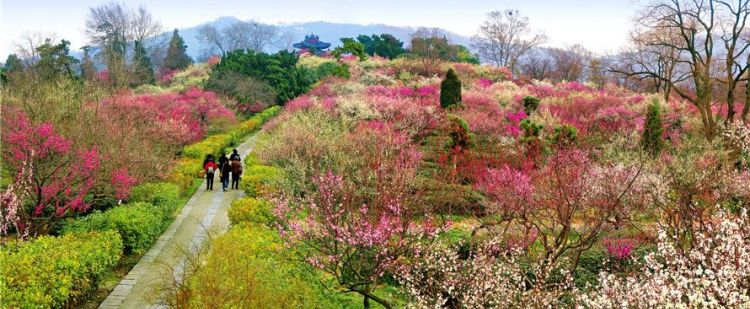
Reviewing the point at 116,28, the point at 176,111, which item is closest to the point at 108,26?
the point at 116,28

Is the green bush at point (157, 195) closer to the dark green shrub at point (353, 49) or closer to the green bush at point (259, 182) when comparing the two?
the green bush at point (259, 182)

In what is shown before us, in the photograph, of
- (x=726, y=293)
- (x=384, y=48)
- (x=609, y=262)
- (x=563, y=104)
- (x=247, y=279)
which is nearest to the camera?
(x=726, y=293)

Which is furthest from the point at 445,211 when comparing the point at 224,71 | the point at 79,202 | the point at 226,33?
the point at 226,33

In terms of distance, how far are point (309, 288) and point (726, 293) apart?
5.46 meters

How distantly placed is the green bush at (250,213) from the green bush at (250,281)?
3.04 metres

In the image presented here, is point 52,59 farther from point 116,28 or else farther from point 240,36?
point 240,36

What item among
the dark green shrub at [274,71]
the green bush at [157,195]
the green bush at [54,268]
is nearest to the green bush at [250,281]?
the green bush at [54,268]

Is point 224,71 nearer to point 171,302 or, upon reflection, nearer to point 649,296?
point 171,302

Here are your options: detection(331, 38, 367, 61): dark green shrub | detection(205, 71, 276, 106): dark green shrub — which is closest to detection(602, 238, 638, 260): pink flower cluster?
detection(205, 71, 276, 106): dark green shrub

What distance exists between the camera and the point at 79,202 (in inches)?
527

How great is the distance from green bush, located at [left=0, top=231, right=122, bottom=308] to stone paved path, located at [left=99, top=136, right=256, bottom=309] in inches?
23.2

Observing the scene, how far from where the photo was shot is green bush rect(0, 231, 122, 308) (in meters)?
8.40

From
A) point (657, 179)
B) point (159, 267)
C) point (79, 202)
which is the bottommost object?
point (159, 267)

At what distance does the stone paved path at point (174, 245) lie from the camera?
10.4 metres
